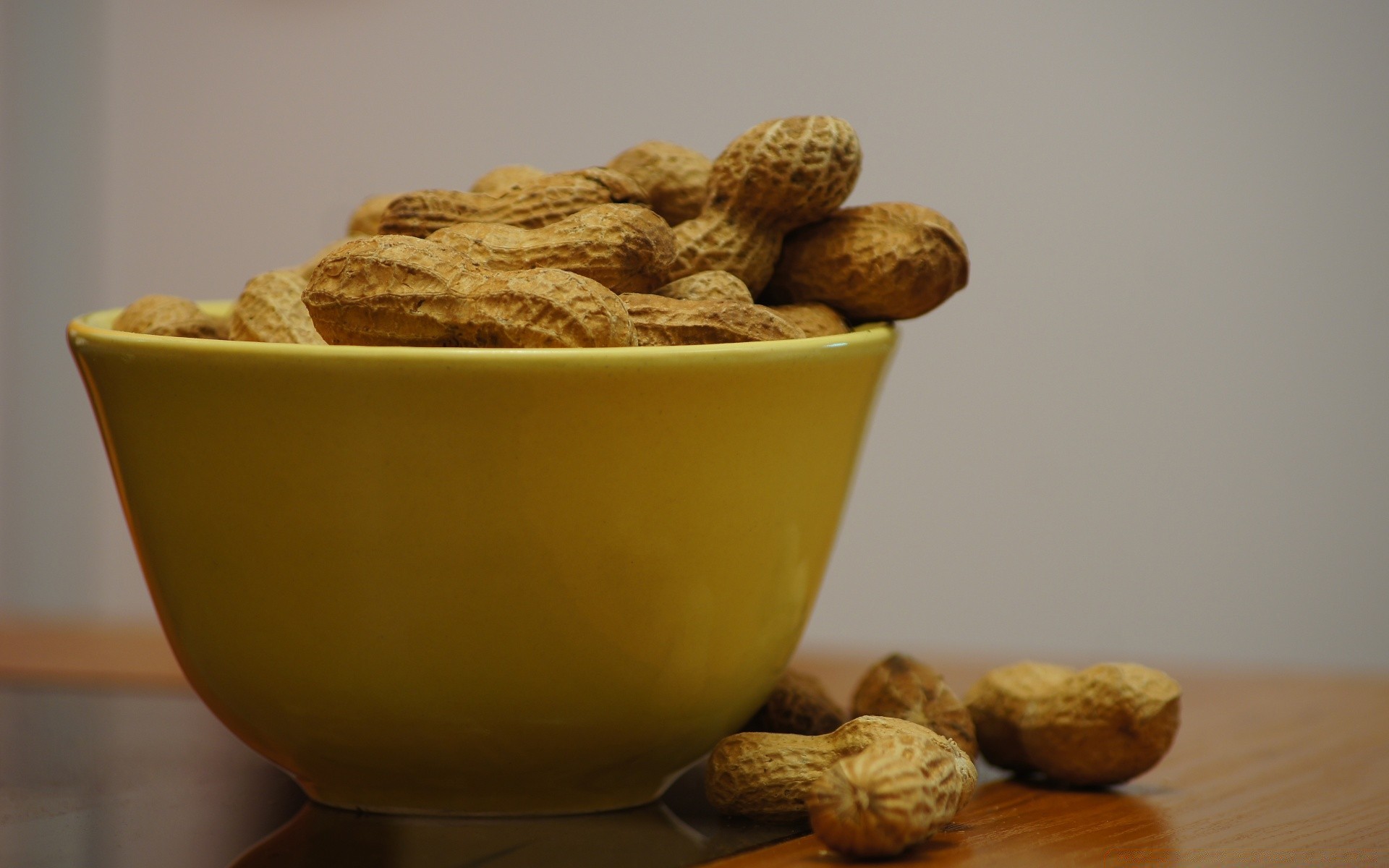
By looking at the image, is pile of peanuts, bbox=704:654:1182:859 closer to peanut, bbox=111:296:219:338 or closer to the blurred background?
peanut, bbox=111:296:219:338

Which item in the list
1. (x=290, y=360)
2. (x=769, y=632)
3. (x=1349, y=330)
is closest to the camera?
(x=290, y=360)

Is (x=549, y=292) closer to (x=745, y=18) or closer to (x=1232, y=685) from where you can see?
(x=1232, y=685)

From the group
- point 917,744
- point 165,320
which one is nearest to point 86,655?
point 165,320

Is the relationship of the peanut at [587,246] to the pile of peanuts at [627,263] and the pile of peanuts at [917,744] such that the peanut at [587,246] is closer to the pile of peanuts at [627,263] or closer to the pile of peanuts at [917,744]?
the pile of peanuts at [627,263]

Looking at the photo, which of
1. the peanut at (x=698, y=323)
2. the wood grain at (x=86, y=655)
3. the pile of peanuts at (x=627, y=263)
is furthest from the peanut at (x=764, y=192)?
the wood grain at (x=86, y=655)

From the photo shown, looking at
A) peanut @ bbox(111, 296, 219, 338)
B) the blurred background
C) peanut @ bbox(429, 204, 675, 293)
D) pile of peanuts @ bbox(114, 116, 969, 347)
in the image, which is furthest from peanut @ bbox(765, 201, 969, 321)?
the blurred background

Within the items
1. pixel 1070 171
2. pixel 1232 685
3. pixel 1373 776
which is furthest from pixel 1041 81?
pixel 1373 776

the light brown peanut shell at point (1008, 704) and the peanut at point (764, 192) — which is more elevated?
the peanut at point (764, 192)
